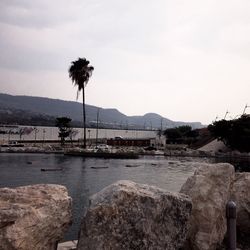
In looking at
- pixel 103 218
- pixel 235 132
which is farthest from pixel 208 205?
pixel 235 132

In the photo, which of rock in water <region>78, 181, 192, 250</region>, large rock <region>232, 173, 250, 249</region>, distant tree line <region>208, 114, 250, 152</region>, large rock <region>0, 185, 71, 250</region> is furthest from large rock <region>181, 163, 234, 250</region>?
distant tree line <region>208, 114, 250, 152</region>

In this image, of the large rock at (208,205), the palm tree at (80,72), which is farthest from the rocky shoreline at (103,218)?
the palm tree at (80,72)

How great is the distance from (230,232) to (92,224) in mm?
2251

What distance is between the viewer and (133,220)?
7105 millimetres

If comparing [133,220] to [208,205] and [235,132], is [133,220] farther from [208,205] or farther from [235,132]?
[235,132]

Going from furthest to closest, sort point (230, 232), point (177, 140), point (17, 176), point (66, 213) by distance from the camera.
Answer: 1. point (177, 140)
2. point (17, 176)
3. point (66, 213)
4. point (230, 232)

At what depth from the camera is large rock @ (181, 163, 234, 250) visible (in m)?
8.88

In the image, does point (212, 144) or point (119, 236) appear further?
point (212, 144)

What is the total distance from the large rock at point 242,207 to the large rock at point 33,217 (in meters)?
5.09

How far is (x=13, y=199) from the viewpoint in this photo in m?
7.25

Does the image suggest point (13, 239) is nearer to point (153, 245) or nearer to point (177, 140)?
point (153, 245)

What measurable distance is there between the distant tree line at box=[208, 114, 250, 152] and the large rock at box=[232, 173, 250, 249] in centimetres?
10060

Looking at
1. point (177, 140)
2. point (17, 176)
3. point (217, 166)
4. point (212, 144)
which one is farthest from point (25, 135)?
point (217, 166)

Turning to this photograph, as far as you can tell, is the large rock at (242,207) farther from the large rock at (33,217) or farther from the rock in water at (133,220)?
the large rock at (33,217)
